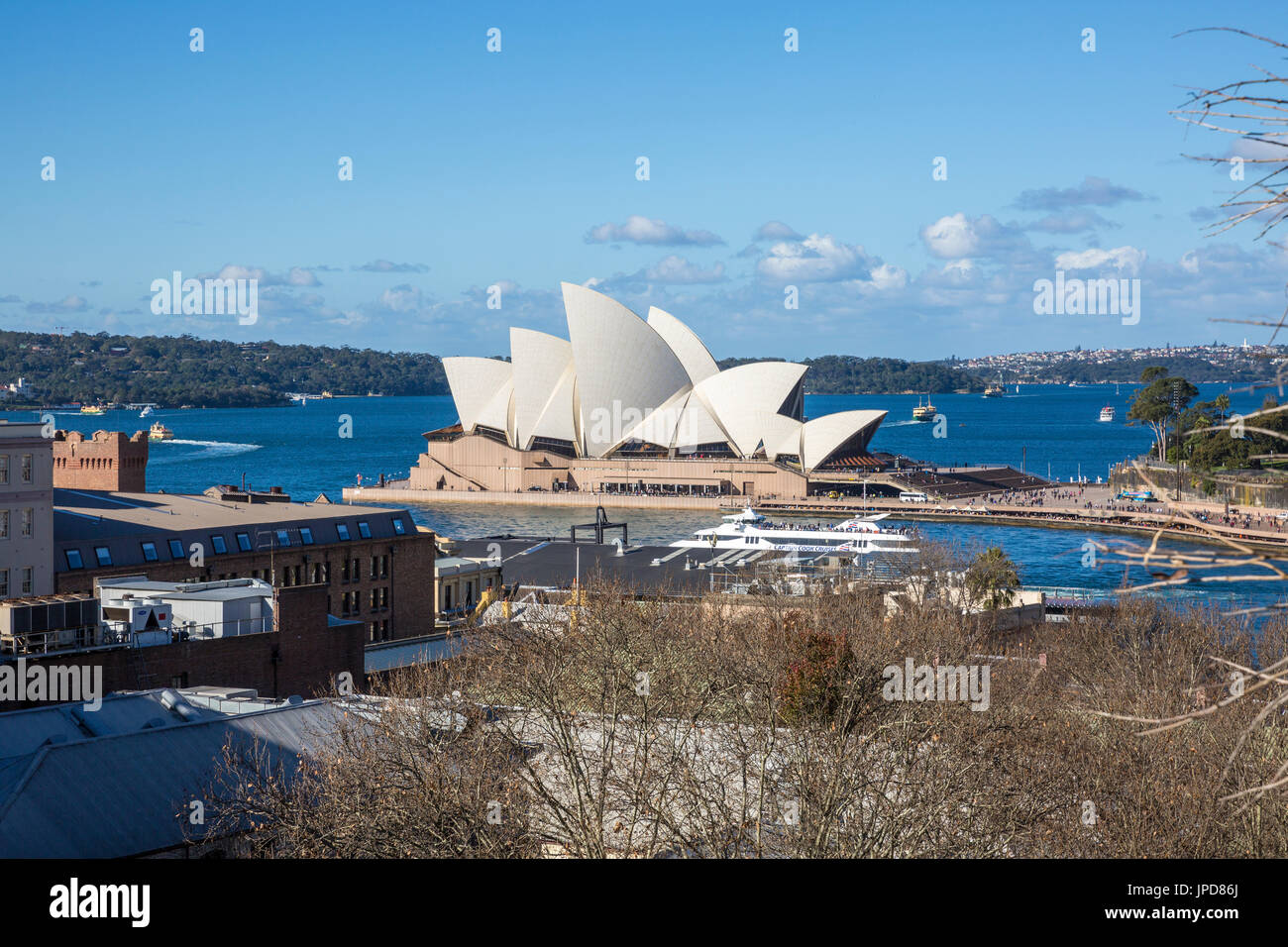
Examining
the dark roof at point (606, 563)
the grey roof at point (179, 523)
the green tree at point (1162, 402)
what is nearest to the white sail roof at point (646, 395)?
the green tree at point (1162, 402)

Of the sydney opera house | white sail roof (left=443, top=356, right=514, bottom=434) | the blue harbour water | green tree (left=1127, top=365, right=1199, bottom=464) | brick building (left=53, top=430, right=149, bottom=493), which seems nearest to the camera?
brick building (left=53, top=430, right=149, bottom=493)

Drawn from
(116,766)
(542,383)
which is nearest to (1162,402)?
(542,383)

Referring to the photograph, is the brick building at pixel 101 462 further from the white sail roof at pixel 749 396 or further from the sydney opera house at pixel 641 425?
the white sail roof at pixel 749 396

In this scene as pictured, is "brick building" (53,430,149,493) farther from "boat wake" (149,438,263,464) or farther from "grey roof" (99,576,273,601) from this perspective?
"boat wake" (149,438,263,464)

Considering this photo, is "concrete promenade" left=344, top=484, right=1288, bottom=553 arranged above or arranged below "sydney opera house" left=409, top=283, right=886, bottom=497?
below

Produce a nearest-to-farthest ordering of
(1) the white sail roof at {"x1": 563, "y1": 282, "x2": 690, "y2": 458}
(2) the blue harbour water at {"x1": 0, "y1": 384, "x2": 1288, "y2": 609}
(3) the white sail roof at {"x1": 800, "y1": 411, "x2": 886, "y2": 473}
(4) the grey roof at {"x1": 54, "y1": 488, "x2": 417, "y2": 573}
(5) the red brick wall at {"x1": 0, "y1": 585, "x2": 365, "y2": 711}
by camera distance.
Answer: (5) the red brick wall at {"x1": 0, "y1": 585, "x2": 365, "y2": 711} < (4) the grey roof at {"x1": 54, "y1": 488, "x2": 417, "y2": 573} < (2) the blue harbour water at {"x1": 0, "y1": 384, "x2": 1288, "y2": 609} < (1) the white sail roof at {"x1": 563, "y1": 282, "x2": 690, "y2": 458} < (3) the white sail roof at {"x1": 800, "y1": 411, "x2": 886, "y2": 473}

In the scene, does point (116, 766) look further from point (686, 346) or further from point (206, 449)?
point (206, 449)

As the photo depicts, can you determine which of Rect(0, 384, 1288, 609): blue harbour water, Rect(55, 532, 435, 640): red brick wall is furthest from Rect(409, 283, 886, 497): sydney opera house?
Rect(55, 532, 435, 640): red brick wall
